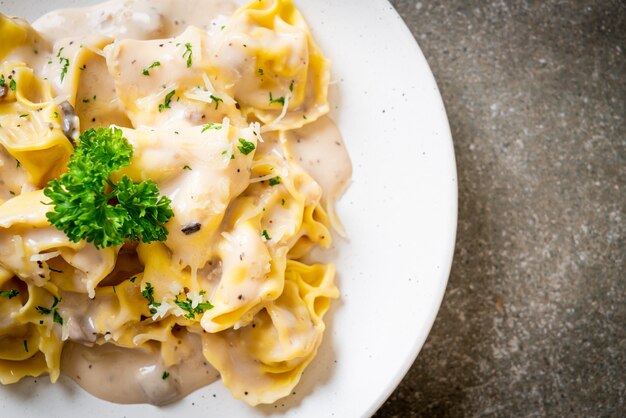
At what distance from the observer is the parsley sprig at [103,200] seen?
241 centimetres

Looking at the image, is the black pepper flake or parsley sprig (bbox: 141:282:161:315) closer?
the black pepper flake

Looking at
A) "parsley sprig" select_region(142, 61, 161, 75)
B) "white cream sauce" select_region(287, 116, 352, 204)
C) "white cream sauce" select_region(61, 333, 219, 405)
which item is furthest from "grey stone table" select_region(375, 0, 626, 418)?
"parsley sprig" select_region(142, 61, 161, 75)

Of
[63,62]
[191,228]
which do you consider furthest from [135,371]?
[63,62]

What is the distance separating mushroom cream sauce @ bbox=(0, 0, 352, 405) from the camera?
2.69 meters

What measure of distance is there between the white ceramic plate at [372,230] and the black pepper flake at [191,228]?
719mm

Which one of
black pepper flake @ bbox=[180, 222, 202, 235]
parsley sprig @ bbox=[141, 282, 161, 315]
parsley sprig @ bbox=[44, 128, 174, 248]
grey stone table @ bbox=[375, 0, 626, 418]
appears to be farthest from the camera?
grey stone table @ bbox=[375, 0, 626, 418]

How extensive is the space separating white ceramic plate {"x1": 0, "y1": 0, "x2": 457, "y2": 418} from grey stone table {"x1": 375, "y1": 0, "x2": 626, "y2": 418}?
600 millimetres

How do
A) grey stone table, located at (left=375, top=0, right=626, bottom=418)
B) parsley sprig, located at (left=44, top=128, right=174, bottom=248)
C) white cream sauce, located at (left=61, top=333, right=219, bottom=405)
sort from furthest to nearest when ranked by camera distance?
grey stone table, located at (left=375, top=0, right=626, bottom=418), white cream sauce, located at (left=61, top=333, right=219, bottom=405), parsley sprig, located at (left=44, top=128, right=174, bottom=248)

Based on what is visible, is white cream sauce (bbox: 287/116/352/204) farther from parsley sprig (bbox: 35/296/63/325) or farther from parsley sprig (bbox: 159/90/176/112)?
parsley sprig (bbox: 35/296/63/325)

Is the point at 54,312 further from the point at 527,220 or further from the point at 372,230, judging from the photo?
the point at 527,220

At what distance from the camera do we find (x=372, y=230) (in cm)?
305

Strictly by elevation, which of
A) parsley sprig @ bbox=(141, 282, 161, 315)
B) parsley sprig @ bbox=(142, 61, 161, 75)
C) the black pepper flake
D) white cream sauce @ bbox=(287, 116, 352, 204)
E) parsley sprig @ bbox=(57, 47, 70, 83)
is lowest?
parsley sprig @ bbox=(141, 282, 161, 315)

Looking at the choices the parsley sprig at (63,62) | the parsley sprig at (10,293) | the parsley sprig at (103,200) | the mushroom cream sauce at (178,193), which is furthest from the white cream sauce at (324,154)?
the parsley sprig at (10,293)

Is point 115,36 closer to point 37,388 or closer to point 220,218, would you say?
point 220,218
